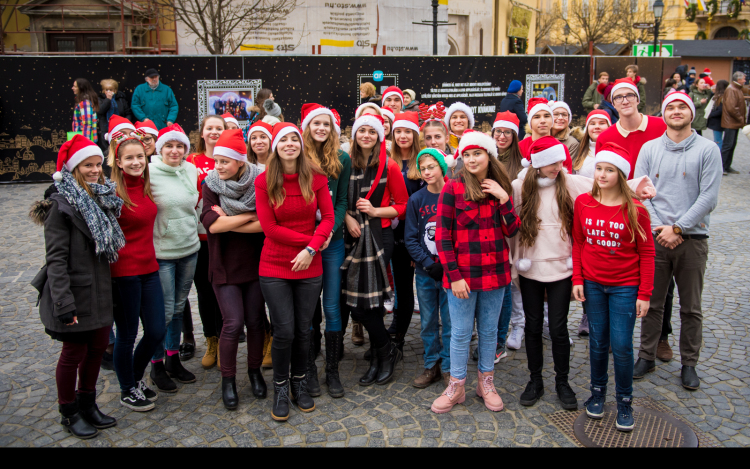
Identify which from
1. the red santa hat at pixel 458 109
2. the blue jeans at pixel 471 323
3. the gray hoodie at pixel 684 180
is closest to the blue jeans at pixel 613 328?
the blue jeans at pixel 471 323

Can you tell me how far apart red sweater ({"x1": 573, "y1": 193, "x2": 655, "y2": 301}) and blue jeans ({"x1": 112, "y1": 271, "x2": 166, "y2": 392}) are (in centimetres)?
293

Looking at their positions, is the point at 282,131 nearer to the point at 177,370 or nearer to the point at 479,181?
the point at 479,181

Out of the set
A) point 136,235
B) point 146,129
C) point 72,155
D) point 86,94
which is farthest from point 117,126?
point 86,94

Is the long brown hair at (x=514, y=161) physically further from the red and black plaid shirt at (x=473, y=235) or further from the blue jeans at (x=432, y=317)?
the blue jeans at (x=432, y=317)

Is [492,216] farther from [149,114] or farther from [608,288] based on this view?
[149,114]

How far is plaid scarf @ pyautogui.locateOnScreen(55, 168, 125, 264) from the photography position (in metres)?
3.48

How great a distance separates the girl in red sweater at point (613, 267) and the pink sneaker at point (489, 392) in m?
0.60

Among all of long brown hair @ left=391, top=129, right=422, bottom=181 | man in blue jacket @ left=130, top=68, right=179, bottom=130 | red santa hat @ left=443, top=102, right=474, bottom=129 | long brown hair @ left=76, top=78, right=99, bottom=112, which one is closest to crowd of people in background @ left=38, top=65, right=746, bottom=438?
long brown hair @ left=391, top=129, right=422, bottom=181

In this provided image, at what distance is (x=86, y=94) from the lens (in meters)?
11.0

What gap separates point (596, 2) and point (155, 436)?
3957cm

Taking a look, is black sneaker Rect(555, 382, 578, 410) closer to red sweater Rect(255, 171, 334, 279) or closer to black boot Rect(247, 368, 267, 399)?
red sweater Rect(255, 171, 334, 279)

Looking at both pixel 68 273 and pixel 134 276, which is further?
pixel 134 276

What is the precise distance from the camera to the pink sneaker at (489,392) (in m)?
3.99

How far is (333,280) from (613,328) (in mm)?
1968
